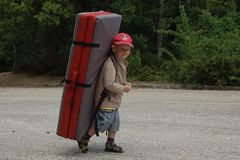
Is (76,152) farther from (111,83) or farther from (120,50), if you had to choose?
(120,50)

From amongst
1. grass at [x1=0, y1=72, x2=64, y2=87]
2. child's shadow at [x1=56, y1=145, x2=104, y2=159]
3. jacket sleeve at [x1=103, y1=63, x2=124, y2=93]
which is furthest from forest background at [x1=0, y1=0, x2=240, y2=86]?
jacket sleeve at [x1=103, y1=63, x2=124, y2=93]

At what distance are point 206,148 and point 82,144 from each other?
156 cm

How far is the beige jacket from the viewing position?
20.7ft

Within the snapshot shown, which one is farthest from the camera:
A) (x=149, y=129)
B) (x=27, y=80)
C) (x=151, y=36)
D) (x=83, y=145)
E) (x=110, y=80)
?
(x=151, y=36)

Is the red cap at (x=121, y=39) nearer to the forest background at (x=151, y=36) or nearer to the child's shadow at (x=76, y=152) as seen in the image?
the child's shadow at (x=76, y=152)

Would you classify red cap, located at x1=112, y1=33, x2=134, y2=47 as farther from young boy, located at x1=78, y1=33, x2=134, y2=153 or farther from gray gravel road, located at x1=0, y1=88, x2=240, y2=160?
gray gravel road, located at x1=0, y1=88, x2=240, y2=160

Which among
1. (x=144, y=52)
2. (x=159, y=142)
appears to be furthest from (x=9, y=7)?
(x=159, y=142)

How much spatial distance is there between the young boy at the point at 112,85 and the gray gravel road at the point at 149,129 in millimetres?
344

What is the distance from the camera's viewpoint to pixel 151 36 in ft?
78.0

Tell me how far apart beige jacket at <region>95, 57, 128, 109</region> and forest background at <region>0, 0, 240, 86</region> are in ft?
27.4

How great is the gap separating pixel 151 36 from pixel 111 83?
57.7 ft

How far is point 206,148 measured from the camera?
7055 mm

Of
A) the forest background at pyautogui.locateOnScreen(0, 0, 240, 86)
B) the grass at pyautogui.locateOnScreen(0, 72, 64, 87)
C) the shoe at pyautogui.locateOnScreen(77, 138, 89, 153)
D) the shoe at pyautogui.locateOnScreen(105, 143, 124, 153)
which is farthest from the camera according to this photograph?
the grass at pyautogui.locateOnScreen(0, 72, 64, 87)

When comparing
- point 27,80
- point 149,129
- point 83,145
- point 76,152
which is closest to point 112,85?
point 83,145
